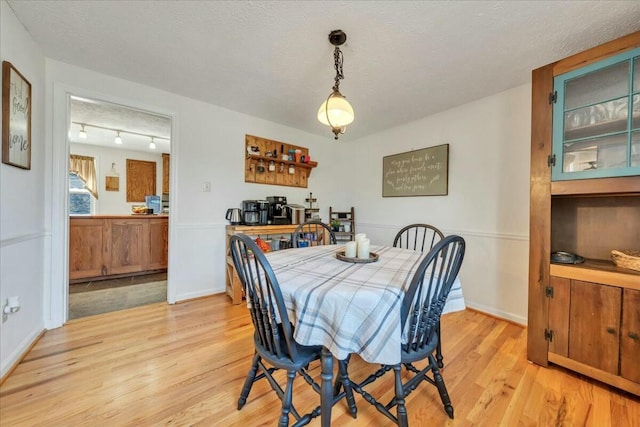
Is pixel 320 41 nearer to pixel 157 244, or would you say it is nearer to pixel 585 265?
pixel 585 265

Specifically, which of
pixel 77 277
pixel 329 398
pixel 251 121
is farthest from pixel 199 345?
pixel 77 277

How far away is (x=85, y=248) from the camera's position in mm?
3350

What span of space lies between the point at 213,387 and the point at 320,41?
7.50ft

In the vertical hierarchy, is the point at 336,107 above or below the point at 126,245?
above

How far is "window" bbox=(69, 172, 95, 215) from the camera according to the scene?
486 centimetres

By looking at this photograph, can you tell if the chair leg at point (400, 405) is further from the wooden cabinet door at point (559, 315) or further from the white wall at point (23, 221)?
the white wall at point (23, 221)

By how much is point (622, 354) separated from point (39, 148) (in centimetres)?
414

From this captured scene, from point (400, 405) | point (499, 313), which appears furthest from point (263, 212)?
point (499, 313)

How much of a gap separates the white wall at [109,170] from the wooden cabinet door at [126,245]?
6.41ft

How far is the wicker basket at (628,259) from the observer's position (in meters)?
1.46

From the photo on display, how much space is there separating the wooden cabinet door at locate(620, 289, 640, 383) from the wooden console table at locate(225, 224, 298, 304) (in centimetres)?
264

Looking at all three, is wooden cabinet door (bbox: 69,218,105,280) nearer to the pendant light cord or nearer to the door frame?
the door frame

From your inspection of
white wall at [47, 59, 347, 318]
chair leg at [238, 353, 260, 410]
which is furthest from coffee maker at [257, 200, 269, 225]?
chair leg at [238, 353, 260, 410]

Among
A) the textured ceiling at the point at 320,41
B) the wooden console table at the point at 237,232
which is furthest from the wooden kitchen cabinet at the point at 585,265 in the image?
the wooden console table at the point at 237,232
